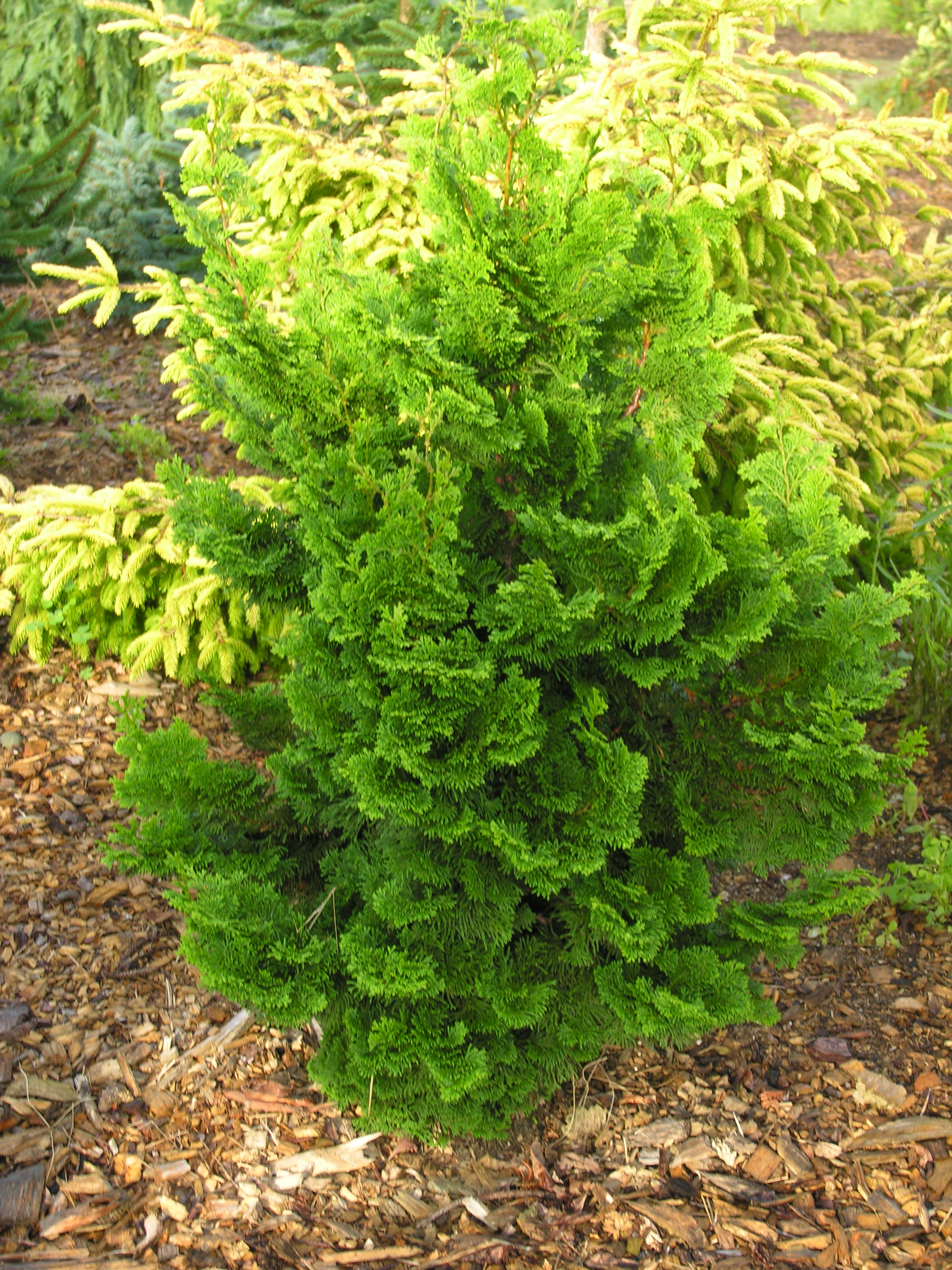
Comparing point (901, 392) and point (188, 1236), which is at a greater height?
point (901, 392)

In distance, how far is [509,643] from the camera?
2.27m

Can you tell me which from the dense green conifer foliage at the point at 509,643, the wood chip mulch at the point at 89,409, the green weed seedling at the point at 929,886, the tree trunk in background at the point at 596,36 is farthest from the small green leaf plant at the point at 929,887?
the tree trunk in background at the point at 596,36

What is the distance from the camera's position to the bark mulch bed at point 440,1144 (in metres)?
2.36

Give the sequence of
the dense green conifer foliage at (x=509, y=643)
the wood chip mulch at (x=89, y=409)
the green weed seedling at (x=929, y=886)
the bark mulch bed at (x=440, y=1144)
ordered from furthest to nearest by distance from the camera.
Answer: the wood chip mulch at (x=89, y=409) → the green weed seedling at (x=929, y=886) → the bark mulch bed at (x=440, y=1144) → the dense green conifer foliage at (x=509, y=643)

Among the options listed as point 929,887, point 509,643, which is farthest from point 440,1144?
point 929,887

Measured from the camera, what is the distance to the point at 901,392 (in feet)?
16.4

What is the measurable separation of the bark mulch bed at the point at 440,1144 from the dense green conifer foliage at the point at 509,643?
24 cm

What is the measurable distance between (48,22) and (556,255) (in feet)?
27.4

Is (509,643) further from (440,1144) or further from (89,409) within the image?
(89,409)

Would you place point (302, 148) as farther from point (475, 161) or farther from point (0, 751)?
point (0, 751)

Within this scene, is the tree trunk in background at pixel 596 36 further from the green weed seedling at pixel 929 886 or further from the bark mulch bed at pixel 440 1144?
the bark mulch bed at pixel 440 1144

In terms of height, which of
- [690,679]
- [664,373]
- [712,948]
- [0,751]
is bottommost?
[0,751]

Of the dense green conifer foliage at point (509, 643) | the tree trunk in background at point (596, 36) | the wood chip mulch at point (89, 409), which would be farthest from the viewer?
the tree trunk in background at point (596, 36)

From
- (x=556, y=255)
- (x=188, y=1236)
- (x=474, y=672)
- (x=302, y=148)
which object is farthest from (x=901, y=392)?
(x=188, y=1236)
